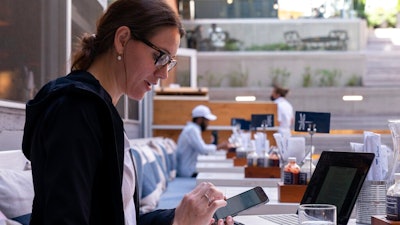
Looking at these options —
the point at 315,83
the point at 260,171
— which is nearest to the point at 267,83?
the point at 315,83

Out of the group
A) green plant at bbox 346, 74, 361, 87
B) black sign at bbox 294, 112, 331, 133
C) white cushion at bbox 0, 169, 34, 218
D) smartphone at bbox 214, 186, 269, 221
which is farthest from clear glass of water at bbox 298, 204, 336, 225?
green plant at bbox 346, 74, 361, 87

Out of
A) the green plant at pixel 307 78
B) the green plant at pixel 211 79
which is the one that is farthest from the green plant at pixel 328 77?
the green plant at pixel 211 79

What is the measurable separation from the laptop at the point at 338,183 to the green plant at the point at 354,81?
52.8 ft

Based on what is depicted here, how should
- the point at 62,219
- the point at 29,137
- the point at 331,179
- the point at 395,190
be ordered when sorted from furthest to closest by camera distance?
the point at 331,179, the point at 395,190, the point at 29,137, the point at 62,219

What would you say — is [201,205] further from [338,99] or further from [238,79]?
[238,79]

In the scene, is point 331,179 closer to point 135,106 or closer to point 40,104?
point 40,104

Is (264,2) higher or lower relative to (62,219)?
higher

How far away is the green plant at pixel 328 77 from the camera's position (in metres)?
18.1

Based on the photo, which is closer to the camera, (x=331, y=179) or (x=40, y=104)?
(x=40, y=104)

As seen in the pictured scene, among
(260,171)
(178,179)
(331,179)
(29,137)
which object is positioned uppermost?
(29,137)

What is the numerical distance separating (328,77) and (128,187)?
16817 millimetres

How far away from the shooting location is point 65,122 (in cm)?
149

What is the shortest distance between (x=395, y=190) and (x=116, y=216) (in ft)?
2.65

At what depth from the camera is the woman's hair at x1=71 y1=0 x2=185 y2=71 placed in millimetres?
1706
